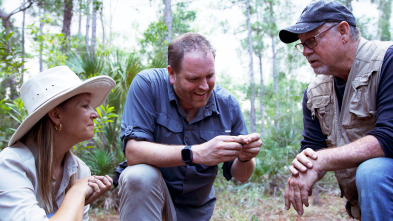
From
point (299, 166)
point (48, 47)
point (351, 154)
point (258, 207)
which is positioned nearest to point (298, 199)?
point (299, 166)

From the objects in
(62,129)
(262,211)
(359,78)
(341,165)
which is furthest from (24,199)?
(262,211)

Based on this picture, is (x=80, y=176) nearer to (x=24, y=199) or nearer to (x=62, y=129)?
(x=62, y=129)

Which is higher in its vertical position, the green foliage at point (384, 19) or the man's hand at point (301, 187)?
the green foliage at point (384, 19)

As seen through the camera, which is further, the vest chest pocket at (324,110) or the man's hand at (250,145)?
the vest chest pocket at (324,110)

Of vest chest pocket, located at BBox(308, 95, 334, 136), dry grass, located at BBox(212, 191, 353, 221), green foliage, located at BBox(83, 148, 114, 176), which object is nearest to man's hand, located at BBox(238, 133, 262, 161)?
vest chest pocket, located at BBox(308, 95, 334, 136)

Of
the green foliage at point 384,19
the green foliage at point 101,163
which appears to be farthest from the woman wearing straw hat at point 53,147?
the green foliage at point 384,19

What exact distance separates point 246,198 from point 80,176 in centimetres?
Result: 383

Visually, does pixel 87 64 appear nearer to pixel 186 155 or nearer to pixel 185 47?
pixel 185 47

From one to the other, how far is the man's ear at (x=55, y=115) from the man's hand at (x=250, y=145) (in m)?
1.22

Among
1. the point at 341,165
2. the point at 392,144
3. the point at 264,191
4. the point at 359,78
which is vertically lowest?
the point at 264,191

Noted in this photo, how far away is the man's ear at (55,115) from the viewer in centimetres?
220

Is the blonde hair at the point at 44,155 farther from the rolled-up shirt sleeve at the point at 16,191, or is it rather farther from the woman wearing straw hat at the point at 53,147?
the rolled-up shirt sleeve at the point at 16,191

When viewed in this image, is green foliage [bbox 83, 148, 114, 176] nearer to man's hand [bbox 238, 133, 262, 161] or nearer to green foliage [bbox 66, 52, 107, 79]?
green foliage [bbox 66, 52, 107, 79]

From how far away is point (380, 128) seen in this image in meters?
2.10
